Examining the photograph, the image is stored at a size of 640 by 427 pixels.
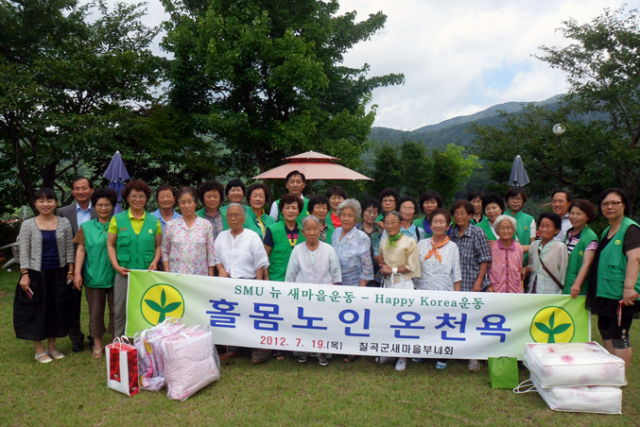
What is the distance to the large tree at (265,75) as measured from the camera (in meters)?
12.1

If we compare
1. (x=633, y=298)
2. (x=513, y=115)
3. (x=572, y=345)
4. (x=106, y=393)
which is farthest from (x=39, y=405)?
(x=513, y=115)

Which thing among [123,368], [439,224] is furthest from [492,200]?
[123,368]

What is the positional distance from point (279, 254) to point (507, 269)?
2.26 m

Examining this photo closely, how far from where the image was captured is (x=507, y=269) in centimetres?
414

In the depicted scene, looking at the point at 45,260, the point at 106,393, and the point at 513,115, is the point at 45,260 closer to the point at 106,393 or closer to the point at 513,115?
the point at 106,393

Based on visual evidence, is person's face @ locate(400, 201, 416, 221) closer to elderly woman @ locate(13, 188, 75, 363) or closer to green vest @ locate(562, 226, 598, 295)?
green vest @ locate(562, 226, 598, 295)

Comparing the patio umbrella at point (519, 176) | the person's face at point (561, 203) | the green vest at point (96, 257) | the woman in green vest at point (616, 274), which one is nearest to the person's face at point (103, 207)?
the green vest at point (96, 257)

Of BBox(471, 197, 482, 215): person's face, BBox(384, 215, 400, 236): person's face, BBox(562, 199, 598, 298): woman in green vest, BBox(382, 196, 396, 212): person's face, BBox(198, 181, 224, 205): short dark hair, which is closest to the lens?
BBox(562, 199, 598, 298): woman in green vest

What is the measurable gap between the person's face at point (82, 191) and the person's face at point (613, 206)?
5.03 m

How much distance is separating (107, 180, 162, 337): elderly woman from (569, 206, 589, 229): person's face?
405 cm

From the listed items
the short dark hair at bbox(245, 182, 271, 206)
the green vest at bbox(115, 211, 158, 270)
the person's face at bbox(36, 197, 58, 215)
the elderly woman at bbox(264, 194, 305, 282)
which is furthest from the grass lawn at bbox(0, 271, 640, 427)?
the short dark hair at bbox(245, 182, 271, 206)

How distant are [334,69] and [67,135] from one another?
10.0 metres

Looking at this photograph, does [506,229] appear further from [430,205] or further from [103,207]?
[103,207]

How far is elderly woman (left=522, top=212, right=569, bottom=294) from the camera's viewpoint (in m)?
4.05
